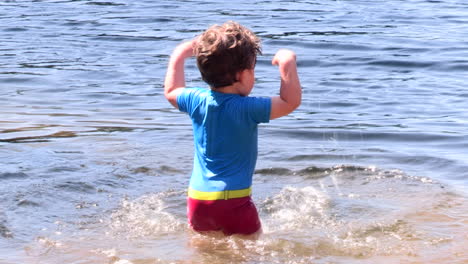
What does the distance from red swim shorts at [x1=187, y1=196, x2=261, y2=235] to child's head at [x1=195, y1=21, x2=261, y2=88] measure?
685mm

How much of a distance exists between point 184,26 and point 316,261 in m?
11.9

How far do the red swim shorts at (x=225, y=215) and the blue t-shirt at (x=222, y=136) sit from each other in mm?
84

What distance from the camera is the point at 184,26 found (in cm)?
1680

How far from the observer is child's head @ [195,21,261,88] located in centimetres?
484

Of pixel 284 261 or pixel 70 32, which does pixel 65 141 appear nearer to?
pixel 284 261

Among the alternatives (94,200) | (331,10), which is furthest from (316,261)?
(331,10)

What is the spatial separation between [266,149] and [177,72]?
3.24 meters

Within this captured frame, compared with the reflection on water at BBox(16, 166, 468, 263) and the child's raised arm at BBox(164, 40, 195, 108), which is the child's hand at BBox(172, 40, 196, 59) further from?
the reflection on water at BBox(16, 166, 468, 263)

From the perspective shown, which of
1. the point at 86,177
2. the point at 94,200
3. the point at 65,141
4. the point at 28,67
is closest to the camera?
the point at 94,200

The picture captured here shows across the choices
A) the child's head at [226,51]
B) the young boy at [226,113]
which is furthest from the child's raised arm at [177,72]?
the child's head at [226,51]

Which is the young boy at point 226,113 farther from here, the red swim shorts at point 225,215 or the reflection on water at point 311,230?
the reflection on water at point 311,230

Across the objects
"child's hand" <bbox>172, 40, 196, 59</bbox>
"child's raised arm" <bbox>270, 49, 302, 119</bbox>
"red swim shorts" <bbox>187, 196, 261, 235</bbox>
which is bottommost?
"red swim shorts" <bbox>187, 196, 261, 235</bbox>

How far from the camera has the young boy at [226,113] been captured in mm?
4844

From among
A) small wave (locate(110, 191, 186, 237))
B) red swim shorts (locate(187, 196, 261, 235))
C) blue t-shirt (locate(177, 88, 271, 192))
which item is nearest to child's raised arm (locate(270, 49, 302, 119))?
blue t-shirt (locate(177, 88, 271, 192))
